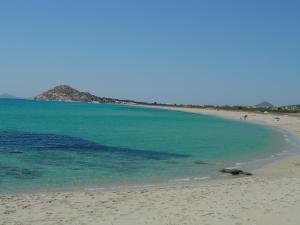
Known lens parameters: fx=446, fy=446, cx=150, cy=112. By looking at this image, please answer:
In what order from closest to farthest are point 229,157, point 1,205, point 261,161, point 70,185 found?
point 1,205
point 70,185
point 261,161
point 229,157

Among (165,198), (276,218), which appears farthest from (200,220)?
(165,198)

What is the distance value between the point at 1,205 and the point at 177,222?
5803 mm

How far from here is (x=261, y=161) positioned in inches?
1148

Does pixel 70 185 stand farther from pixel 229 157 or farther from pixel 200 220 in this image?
pixel 229 157

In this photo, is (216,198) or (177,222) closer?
(177,222)

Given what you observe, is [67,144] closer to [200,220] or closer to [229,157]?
[229,157]

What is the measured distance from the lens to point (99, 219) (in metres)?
12.5

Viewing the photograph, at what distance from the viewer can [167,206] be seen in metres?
14.3

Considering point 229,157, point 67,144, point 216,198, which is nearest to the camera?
point 216,198

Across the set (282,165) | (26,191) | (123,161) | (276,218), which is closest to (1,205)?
(26,191)

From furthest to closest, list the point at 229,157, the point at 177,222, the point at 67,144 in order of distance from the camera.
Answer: the point at 67,144 < the point at 229,157 < the point at 177,222

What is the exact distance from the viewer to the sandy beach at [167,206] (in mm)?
12430

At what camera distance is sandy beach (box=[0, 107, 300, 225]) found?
12.4m

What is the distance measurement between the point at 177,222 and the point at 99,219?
7.16 feet
